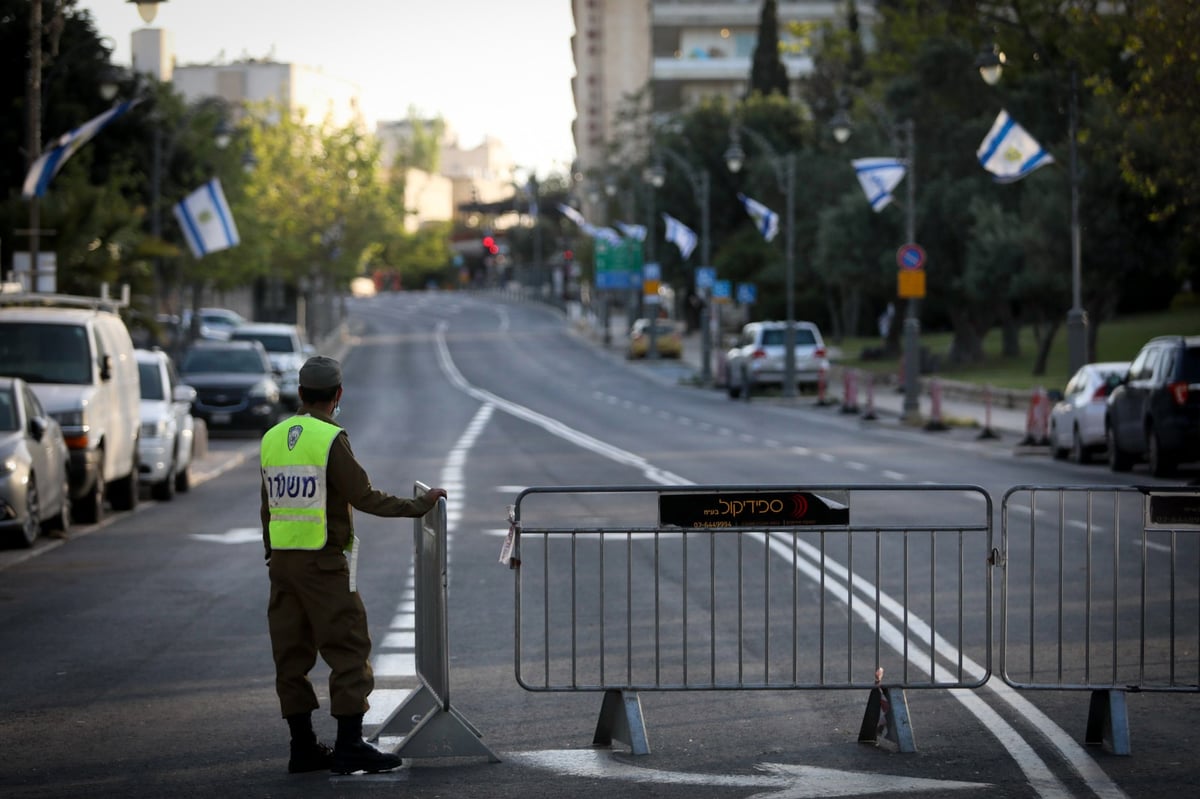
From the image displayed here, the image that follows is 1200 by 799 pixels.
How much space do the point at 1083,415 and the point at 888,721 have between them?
21.5 metres

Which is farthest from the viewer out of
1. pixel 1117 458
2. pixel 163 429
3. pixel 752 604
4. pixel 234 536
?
pixel 1117 458

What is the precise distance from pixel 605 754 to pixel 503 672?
2.38 metres

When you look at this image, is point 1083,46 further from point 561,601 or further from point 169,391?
point 561,601

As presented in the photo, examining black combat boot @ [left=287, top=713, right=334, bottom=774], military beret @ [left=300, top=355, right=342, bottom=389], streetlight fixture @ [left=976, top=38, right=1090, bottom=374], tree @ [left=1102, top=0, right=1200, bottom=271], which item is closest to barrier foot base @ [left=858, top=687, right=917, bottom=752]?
black combat boot @ [left=287, top=713, right=334, bottom=774]

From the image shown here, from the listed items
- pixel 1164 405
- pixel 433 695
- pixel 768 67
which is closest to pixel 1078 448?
pixel 1164 405

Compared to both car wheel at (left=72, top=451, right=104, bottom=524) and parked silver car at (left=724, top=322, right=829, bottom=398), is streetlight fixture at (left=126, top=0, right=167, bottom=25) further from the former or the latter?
parked silver car at (left=724, top=322, right=829, bottom=398)

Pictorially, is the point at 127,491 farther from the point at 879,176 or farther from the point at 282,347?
the point at 282,347

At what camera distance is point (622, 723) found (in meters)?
8.50

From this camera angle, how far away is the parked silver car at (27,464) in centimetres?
1670

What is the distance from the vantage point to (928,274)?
6119 cm

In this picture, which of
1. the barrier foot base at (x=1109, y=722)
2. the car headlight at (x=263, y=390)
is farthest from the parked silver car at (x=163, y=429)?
the barrier foot base at (x=1109, y=722)

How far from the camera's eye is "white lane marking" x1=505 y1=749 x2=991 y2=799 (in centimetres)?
761

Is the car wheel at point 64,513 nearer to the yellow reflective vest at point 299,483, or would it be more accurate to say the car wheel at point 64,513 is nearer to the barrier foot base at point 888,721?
the yellow reflective vest at point 299,483

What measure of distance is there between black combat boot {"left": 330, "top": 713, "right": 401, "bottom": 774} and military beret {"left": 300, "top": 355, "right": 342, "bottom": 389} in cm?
133
